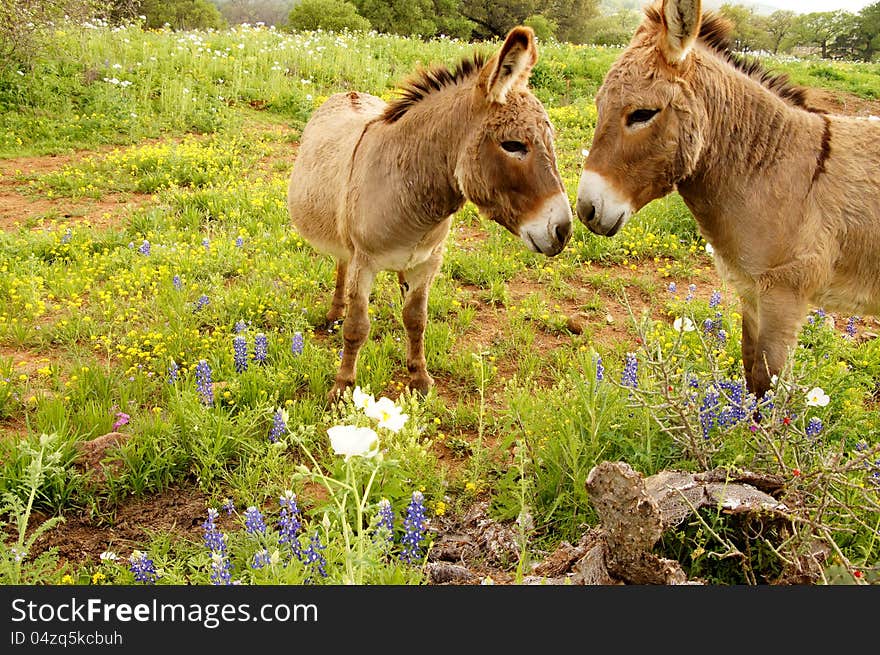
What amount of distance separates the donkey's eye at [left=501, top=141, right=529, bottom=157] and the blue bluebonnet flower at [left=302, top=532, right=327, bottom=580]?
193 centimetres

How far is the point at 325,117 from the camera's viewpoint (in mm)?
5082

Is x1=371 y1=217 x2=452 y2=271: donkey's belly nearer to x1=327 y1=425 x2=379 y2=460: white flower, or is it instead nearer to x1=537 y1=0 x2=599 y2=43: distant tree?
x1=327 y1=425 x2=379 y2=460: white flower

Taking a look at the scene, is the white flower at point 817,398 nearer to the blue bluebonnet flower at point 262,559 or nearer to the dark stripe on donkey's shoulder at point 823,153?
the dark stripe on donkey's shoulder at point 823,153

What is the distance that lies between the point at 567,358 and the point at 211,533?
274 cm

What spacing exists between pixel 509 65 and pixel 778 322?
67.2 inches

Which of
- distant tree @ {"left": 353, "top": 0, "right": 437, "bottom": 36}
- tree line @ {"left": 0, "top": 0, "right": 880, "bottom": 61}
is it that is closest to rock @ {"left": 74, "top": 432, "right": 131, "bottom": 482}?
tree line @ {"left": 0, "top": 0, "right": 880, "bottom": 61}

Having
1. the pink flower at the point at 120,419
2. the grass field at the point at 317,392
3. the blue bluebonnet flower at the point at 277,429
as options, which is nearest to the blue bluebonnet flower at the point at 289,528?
the grass field at the point at 317,392

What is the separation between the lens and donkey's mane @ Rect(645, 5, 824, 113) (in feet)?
10.1

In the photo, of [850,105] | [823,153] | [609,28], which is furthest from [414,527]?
[609,28]

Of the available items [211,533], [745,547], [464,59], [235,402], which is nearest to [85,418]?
[235,402]

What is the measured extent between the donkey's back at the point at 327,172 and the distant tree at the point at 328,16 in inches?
1322

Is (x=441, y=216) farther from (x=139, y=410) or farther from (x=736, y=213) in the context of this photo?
(x=139, y=410)

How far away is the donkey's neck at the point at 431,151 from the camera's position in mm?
3254

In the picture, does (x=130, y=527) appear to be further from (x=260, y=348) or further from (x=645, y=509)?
(x=645, y=509)
